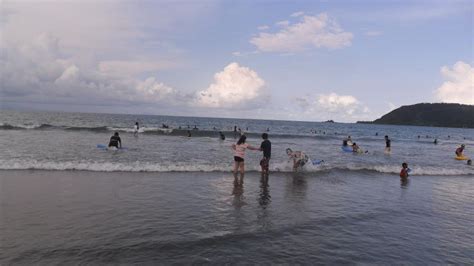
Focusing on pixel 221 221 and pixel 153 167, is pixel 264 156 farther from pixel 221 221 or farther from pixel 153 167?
pixel 221 221

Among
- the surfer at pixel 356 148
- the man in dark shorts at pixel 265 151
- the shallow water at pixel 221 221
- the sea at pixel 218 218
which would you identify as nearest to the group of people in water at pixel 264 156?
the man in dark shorts at pixel 265 151

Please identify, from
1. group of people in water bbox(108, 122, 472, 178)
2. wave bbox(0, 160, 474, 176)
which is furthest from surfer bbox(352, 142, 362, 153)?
group of people in water bbox(108, 122, 472, 178)

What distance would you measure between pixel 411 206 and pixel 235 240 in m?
7.39

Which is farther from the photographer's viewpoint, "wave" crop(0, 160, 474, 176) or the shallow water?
"wave" crop(0, 160, 474, 176)

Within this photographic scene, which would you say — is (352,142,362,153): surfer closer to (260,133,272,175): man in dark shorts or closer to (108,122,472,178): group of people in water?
(108,122,472,178): group of people in water

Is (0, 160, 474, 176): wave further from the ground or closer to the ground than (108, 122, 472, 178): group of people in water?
closer to the ground

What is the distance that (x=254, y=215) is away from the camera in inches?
386

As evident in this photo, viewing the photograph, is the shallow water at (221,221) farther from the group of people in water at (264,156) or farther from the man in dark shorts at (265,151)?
the man in dark shorts at (265,151)

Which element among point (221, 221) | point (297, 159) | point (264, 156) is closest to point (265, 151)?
point (264, 156)

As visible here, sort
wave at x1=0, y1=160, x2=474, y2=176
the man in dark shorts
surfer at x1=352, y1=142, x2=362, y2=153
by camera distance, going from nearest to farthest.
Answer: wave at x1=0, y1=160, x2=474, y2=176
the man in dark shorts
surfer at x1=352, y1=142, x2=362, y2=153

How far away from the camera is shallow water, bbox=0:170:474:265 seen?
693cm

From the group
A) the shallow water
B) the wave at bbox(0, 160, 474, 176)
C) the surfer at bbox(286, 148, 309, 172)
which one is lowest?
the shallow water

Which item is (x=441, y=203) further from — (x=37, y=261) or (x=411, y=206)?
(x=37, y=261)

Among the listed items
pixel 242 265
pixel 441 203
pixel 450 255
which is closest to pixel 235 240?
pixel 242 265
